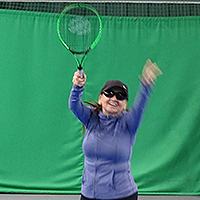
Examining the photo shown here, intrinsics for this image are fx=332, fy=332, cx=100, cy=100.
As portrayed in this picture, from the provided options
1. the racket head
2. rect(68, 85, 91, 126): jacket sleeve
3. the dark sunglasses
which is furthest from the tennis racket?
the dark sunglasses

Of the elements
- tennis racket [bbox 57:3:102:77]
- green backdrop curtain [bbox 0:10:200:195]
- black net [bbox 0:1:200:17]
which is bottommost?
green backdrop curtain [bbox 0:10:200:195]

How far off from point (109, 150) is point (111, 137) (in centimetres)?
8

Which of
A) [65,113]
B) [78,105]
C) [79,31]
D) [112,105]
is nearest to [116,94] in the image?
[112,105]

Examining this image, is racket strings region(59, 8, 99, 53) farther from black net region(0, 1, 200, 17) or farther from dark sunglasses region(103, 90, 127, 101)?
dark sunglasses region(103, 90, 127, 101)

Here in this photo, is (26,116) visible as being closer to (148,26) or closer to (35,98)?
(35,98)

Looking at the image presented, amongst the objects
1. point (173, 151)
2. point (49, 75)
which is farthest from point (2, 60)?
point (173, 151)

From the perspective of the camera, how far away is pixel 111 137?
186 cm

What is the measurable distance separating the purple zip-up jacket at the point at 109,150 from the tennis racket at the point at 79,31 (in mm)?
339

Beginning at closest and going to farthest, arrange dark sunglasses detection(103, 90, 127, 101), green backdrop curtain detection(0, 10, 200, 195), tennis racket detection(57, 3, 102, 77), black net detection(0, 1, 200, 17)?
dark sunglasses detection(103, 90, 127, 101) → tennis racket detection(57, 3, 102, 77) → green backdrop curtain detection(0, 10, 200, 195) → black net detection(0, 1, 200, 17)

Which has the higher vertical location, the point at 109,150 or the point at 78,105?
the point at 78,105

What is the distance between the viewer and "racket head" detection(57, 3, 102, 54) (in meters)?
2.19

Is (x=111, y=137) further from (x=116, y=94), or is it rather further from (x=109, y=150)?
(x=116, y=94)

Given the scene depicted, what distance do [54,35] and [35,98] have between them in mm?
795

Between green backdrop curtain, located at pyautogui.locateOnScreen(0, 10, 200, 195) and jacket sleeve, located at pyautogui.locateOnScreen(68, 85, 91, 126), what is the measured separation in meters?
2.08
